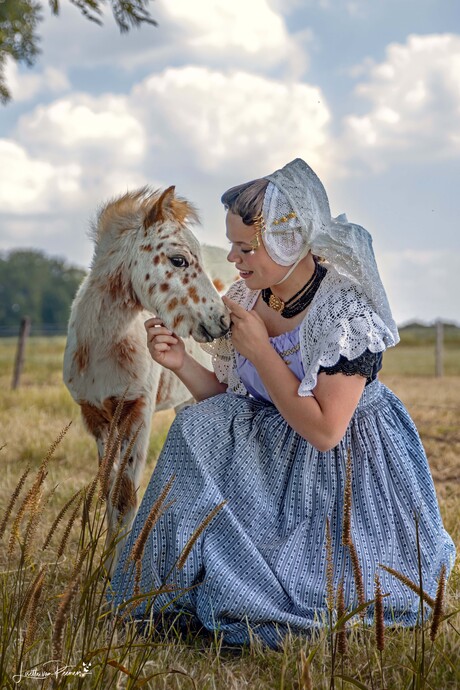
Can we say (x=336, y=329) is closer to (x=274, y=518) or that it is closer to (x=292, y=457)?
(x=292, y=457)

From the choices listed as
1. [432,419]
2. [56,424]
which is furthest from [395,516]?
[432,419]

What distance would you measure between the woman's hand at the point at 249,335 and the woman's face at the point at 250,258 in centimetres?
13

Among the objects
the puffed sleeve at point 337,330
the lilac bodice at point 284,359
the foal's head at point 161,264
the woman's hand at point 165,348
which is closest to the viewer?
the puffed sleeve at point 337,330

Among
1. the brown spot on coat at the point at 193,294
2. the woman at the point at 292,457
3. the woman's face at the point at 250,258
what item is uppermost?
the woman's face at the point at 250,258

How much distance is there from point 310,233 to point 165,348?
0.77 meters

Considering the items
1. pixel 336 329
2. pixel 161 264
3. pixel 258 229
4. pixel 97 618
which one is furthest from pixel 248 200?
pixel 97 618

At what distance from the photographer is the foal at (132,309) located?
3.47 metres

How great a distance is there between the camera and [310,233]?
2.83 m

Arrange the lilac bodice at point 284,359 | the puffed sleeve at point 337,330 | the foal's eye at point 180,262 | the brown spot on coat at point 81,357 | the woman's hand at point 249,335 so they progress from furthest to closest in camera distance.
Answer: the brown spot on coat at point 81,357 < the foal's eye at point 180,262 < the lilac bodice at point 284,359 < the woman's hand at point 249,335 < the puffed sleeve at point 337,330

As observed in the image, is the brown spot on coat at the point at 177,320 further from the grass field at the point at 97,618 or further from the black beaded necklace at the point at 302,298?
the grass field at the point at 97,618

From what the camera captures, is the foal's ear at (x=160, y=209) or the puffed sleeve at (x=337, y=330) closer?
the puffed sleeve at (x=337, y=330)

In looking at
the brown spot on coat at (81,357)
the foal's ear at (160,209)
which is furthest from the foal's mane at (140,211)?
the brown spot on coat at (81,357)

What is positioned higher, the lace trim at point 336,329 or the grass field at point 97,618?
the lace trim at point 336,329

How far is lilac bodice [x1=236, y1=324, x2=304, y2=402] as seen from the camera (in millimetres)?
2936
